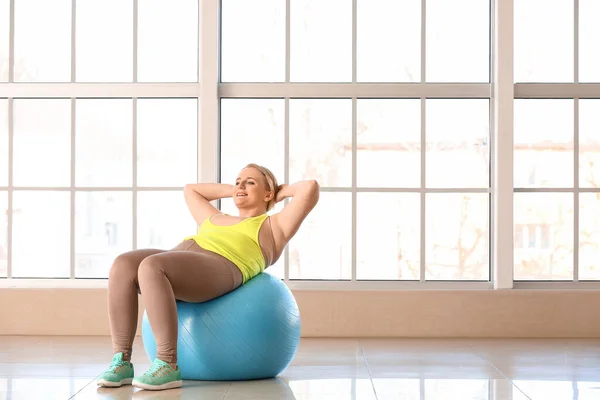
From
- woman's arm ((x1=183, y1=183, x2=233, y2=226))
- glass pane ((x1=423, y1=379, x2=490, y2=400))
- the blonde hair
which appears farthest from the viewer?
woman's arm ((x1=183, y1=183, x2=233, y2=226))

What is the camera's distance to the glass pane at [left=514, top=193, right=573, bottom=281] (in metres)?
5.79

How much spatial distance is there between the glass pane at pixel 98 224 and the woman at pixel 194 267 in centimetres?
167

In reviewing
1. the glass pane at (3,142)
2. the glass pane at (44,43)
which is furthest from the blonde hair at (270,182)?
the glass pane at (3,142)

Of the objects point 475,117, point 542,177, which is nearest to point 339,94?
point 475,117

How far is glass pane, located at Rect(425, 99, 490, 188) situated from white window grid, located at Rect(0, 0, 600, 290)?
0.05 m

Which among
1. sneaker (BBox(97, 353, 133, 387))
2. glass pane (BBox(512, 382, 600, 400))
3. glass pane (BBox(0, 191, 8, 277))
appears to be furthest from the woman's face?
glass pane (BBox(0, 191, 8, 277))

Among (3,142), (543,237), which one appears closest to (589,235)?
(543,237)

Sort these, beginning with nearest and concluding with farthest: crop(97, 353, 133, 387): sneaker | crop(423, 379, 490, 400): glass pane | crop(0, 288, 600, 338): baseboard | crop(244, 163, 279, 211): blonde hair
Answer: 1. crop(423, 379, 490, 400): glass pane
2. crop(97, 353, 133, 387): sneaker
3. crop(244, 163, 279, 211): blonde hair
4. crop(0, 288, 600, 338): baseboard

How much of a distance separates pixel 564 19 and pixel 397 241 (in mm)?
1793

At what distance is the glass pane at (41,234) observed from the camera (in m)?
5.79

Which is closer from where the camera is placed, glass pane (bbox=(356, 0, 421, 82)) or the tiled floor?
the tiled floor

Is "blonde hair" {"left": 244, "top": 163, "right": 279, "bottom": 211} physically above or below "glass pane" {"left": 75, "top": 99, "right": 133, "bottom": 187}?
below

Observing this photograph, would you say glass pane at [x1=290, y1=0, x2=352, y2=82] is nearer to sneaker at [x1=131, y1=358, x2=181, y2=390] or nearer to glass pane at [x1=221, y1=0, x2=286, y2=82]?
glass pane at [x1=221, y1=0, x2=286, y2=82]

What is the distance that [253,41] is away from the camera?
19.0ft
